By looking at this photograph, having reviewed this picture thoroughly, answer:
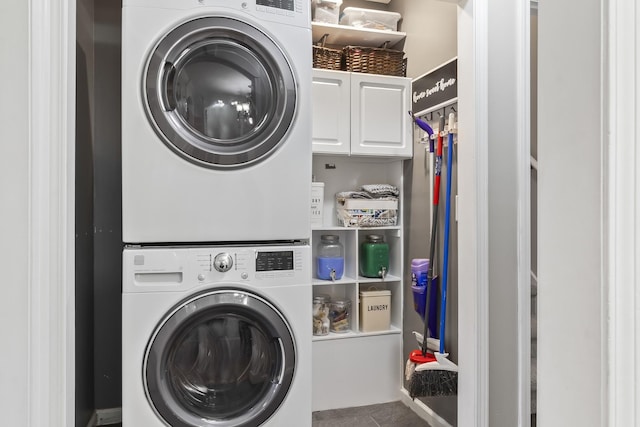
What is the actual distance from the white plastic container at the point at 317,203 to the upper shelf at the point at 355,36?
95 centimetres

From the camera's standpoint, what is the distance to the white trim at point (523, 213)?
1.70 metres

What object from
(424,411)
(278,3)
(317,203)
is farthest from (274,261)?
(424,411)

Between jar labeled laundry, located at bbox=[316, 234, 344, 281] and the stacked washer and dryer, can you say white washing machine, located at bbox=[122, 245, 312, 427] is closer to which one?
the stacked washer and dryer

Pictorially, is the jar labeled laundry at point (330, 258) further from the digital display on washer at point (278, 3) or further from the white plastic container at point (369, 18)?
Answer: the digital display on washer at point (278, 3)

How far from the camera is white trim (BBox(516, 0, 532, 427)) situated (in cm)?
170

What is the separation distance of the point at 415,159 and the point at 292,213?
4.21 feet

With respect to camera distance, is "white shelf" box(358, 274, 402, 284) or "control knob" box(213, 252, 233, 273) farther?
"white shelf" box(358, 274, 402, 284)

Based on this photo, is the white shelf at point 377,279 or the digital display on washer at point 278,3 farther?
the white shelf at point 377,279

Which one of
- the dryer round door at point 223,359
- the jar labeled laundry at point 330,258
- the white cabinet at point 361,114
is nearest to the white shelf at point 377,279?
the jar labeled laundry at point 330,258
